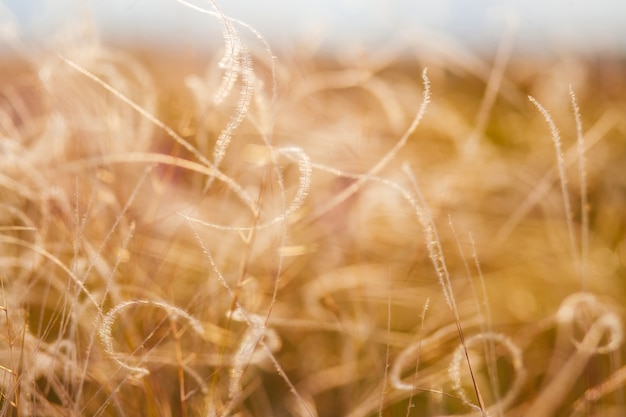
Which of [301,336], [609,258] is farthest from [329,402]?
[609,258]

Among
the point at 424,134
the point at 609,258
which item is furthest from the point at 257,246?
the point at 424,134

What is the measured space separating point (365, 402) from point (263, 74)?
767 mm

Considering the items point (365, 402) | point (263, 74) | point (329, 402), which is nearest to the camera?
point (365, 402)

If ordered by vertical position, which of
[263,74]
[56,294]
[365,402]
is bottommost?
[56,294]

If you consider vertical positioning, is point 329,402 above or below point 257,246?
below

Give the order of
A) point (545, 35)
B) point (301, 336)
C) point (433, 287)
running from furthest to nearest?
point (545, 35) < point (433, 287) < point (301, 336)

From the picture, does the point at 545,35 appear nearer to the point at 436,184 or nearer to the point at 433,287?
the point at 436,184

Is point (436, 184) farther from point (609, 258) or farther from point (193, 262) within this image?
point (193, 262)

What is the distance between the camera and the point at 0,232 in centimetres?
118

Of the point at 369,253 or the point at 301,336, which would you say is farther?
the point at 369,253

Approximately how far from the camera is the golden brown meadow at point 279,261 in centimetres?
65

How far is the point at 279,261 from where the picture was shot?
23.9 inches

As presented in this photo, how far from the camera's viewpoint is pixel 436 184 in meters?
1.44

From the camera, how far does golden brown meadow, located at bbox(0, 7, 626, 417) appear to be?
25.5 inches
